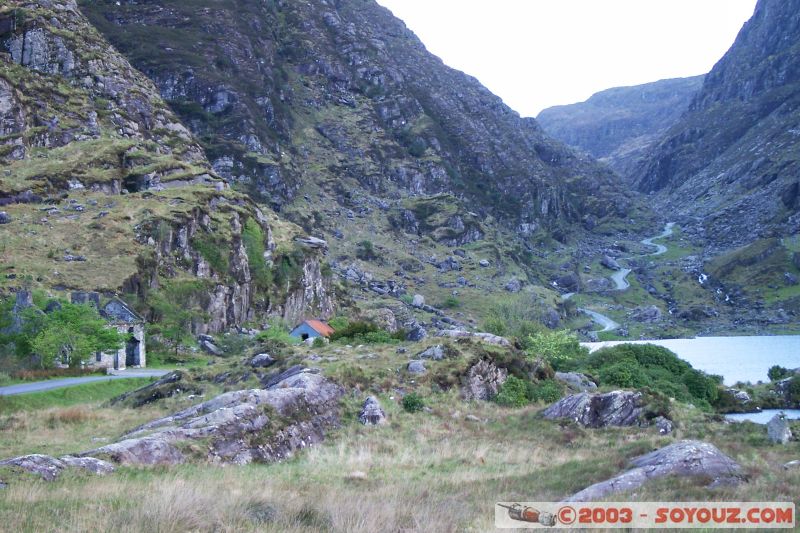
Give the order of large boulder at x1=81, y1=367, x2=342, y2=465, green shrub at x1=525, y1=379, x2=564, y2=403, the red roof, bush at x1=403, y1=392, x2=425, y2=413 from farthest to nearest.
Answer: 1. the red roof
2. green shrub at x1=525, y1=379, x2=564, y2=403
3. bush at x1=403, y1=392, x2=425, y2=413
4. large boulder at x1=81, y1=367, x2=342, y2=465

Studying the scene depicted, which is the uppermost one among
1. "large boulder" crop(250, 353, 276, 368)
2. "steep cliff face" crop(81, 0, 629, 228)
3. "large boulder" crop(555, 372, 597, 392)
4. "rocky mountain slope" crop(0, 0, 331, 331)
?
"steep cliff face" crop(81, 0, 629, 228)

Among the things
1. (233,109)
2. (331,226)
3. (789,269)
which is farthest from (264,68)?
(789,269)

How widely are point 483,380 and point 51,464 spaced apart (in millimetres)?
21347

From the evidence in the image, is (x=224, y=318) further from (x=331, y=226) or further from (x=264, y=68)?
(x=264, y=68)

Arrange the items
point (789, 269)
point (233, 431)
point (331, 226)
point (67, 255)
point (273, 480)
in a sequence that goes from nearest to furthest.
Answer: point (273, 480) < point (233, 431) < point (67, 255) < point (331, 226) < point (789, 269)

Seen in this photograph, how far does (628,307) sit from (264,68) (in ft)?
415

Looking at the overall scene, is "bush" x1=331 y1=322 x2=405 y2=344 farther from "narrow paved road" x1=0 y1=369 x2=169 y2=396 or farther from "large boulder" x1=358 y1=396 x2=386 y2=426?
"large boulder" x1=358 y1=396 x2=386 y2=426

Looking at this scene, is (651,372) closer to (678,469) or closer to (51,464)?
(678,469)

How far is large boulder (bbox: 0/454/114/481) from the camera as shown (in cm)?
1187

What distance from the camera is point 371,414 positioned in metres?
22.8

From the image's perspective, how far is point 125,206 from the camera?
6744cm

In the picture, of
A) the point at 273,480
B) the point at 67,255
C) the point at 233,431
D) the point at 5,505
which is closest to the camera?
the point at 5,505

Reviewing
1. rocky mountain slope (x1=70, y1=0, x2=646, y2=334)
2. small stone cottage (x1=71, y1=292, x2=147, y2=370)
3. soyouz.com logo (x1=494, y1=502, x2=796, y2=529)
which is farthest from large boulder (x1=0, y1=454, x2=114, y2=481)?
rocky mountain slope (x1=70, y1=0, x2=646, y2=334)

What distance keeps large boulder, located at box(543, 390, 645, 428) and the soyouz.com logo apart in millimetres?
14238
